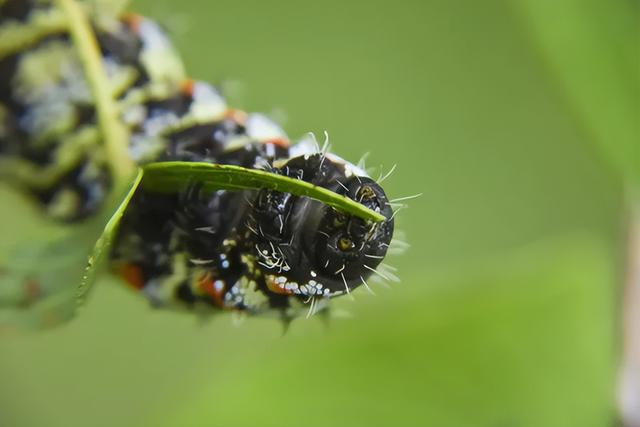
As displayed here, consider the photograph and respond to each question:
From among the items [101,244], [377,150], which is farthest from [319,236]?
[377,150]

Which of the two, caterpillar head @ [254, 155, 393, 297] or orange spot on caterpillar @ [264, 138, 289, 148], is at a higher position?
orange spot on caterpillar @ [264, 138, 289, 148]

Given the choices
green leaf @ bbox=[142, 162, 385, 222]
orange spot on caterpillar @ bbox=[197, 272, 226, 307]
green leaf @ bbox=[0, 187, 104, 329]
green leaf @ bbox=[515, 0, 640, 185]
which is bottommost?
green leaf @ bbox=[0, 187, 104, 329]

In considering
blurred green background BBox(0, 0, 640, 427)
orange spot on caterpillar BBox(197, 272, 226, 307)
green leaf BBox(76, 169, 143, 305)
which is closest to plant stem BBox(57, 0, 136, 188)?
orange spot on caterpillar BBox(197, 272, 226, 307)

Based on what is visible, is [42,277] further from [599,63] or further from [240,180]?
[599,63]

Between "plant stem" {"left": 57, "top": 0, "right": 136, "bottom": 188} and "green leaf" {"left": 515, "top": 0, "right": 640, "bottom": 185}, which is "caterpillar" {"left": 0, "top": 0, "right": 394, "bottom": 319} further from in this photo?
"green leaf" {"left": 515, "top": 0, "right": 640, "bottom": 185}

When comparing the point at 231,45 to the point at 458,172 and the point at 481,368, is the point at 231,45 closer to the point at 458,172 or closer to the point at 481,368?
the point at 458,172

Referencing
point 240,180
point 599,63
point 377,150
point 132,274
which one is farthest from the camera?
point 377,150
